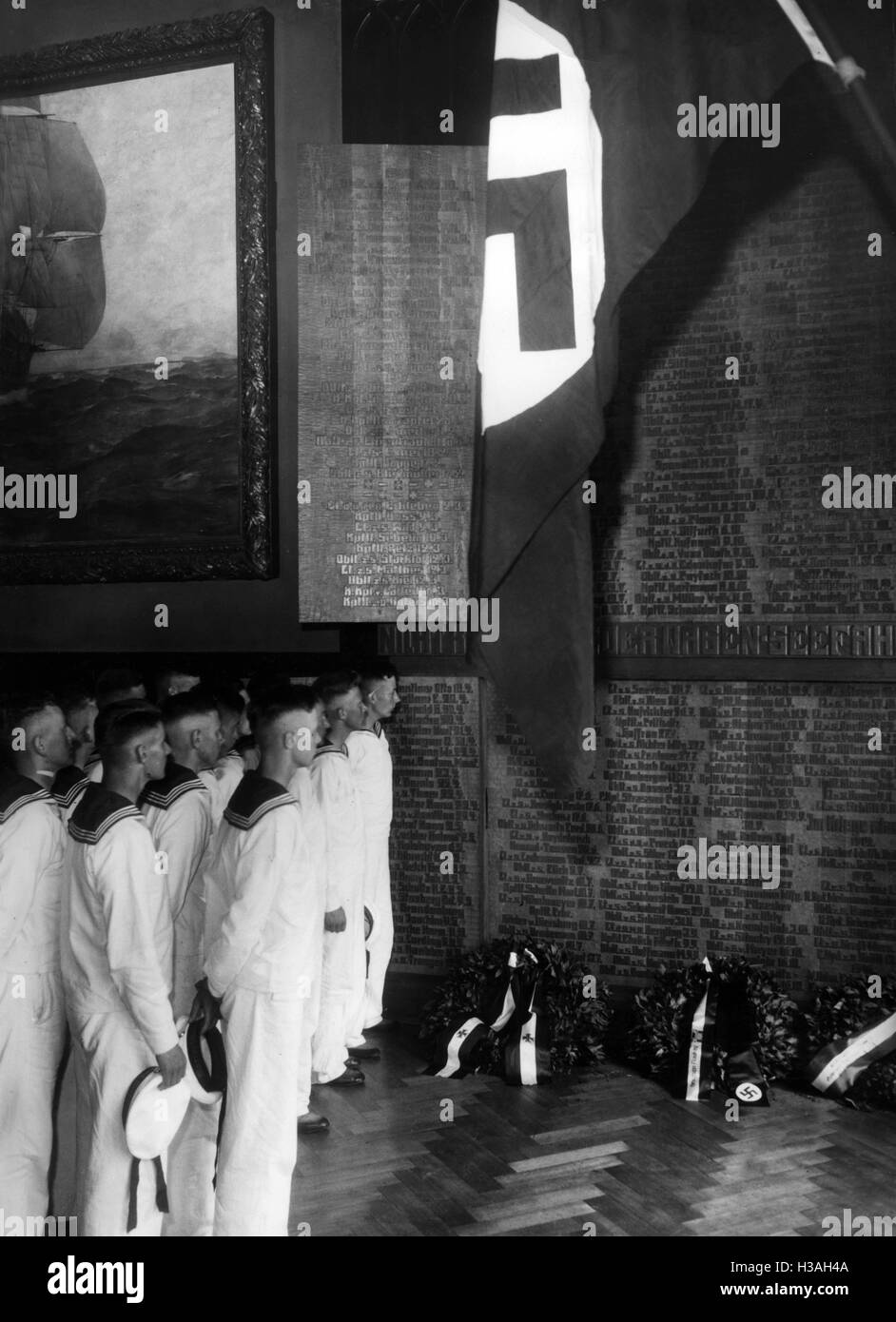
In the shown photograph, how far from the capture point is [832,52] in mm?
5133

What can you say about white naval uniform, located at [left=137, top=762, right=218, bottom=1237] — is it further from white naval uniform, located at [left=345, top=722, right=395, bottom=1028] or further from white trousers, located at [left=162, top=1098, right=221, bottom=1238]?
white naval uniform, located at [left=345, top=722, right=395, bottom=1028]

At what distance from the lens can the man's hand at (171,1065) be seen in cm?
335

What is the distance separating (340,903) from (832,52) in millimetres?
3983

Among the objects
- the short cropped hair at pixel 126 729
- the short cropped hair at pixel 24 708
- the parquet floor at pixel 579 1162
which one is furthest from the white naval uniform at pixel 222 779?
the parquet floor at pixel 579 1162

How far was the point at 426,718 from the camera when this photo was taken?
20.1 ft

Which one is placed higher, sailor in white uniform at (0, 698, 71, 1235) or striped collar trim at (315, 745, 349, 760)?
striped collar trim at (315, 745, 349, 760)

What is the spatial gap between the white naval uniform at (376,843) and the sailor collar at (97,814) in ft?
7.73

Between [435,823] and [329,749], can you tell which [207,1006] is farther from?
[435,823]

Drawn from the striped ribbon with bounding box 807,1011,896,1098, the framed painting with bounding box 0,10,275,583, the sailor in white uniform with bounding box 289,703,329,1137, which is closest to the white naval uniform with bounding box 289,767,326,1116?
the sailor in white uniform with bounding box 289,703,329,1137

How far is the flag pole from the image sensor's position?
5.11m

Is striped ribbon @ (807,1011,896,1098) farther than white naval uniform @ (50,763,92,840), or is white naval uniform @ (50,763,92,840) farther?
striped ribbon @ (807,1011,896,1098)

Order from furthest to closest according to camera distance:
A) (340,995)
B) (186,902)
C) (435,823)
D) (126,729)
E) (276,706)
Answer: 1. (435,823)
2. (340,995)
3. (186,902)
4. (276,706)
5. (126,729)

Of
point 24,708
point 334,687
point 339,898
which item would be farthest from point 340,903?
point 24,708

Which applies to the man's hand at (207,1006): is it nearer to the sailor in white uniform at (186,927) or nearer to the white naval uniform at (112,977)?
the white naval uniform at (112,977)
